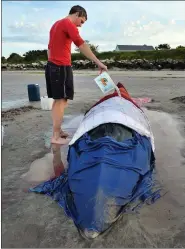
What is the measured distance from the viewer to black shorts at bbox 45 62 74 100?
567 cm

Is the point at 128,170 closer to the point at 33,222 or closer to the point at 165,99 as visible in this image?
the point at 33,222

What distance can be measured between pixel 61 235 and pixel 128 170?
0.93 meters

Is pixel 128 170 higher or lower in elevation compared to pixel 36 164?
higher

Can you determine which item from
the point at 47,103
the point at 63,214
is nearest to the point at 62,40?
the point at 63,214

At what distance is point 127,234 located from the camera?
3105 mm

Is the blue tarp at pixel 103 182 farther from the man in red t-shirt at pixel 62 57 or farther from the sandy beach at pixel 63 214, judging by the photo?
the man in red t-shirt at pixel 62 57

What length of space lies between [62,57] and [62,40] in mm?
281

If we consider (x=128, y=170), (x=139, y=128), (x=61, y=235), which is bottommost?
(x=61, y=235)

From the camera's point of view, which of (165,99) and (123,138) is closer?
(123,138)

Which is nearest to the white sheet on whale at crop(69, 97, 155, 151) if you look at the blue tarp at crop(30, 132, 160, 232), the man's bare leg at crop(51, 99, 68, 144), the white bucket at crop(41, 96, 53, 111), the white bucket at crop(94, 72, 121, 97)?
the blue tarp at crop(30, 132, 160, 232)

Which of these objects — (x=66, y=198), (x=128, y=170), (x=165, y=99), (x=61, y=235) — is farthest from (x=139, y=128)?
(x=165, y=99)

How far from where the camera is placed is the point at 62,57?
567cm

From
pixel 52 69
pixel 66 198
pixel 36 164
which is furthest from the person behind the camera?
pixel 52 69

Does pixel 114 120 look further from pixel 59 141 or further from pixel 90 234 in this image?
pixel 59 141
